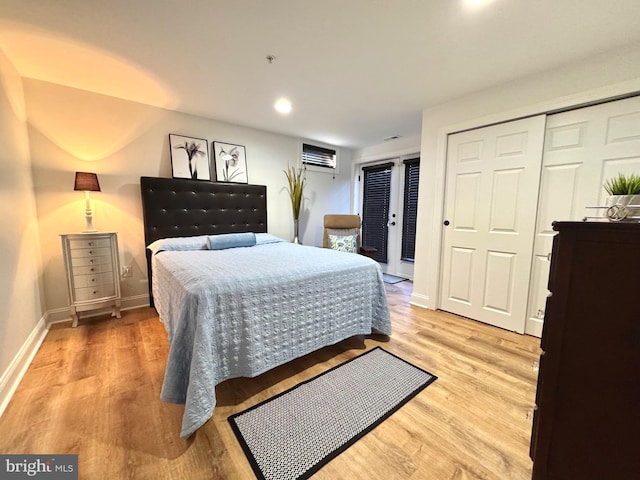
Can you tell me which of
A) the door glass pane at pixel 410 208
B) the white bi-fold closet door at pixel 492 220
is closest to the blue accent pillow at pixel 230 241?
the white bi-fold closet door at pixel 492 220

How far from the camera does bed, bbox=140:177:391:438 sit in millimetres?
1318

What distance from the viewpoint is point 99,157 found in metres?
2.60

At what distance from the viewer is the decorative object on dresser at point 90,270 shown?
2.31m

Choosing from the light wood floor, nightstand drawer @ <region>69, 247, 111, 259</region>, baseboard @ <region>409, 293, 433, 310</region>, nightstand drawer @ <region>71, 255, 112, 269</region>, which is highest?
nightstand drawer @ <region>69, 247, 111, 259</region>

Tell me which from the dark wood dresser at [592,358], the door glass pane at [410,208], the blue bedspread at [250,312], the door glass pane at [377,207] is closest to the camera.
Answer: the dark wood dresser at [592,358]

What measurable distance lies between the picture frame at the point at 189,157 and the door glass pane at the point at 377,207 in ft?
9.18

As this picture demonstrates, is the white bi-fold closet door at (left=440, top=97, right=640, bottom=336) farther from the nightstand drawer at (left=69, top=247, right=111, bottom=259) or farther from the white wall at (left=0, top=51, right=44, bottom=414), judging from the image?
the white wall at (left=0, top=51, right=44, bottom=414)

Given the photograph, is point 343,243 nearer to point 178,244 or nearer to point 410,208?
point 410,208

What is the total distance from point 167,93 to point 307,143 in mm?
2061

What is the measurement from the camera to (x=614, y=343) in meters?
0.73

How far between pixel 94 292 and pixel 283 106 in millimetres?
2687

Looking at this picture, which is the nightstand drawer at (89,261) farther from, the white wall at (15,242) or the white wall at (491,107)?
the white wall at (491,107)

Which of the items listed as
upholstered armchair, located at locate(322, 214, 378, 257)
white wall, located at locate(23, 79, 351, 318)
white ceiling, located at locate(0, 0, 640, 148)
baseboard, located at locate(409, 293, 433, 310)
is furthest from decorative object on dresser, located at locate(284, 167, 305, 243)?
baseboard, located at locate(409, 293, 433, 310)

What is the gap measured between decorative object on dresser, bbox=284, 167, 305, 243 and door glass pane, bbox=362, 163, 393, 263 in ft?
4.55
